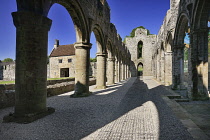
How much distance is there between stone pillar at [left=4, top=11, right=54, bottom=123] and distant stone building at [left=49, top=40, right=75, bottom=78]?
76.0 ft

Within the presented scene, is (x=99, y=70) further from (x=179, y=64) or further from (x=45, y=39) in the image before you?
(x=45, y=39)

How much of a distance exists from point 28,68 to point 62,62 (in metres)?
25.1

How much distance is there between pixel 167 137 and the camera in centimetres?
260

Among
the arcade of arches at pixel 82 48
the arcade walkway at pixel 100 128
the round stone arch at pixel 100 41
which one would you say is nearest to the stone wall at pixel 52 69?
the arcade of arches at pixel 82 48

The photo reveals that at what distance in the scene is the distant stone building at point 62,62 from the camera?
26.9 m

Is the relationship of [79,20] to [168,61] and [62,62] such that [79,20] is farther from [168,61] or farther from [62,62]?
[62,62]

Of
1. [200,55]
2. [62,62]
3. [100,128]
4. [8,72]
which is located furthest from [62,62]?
[100,128]

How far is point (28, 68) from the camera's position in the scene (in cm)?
352

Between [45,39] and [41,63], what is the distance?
0.70 m

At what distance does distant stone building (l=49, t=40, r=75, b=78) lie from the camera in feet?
88.2

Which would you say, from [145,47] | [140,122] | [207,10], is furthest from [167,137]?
[145,47]

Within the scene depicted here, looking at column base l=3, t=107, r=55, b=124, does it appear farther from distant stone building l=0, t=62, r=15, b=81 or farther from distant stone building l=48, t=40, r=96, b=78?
distant stone building l=0, t=62, r=15, b=81

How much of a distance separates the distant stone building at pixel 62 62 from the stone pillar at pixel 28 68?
23180mm

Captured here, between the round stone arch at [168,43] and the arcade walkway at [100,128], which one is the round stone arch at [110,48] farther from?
the arcade walkway at [100,128]
